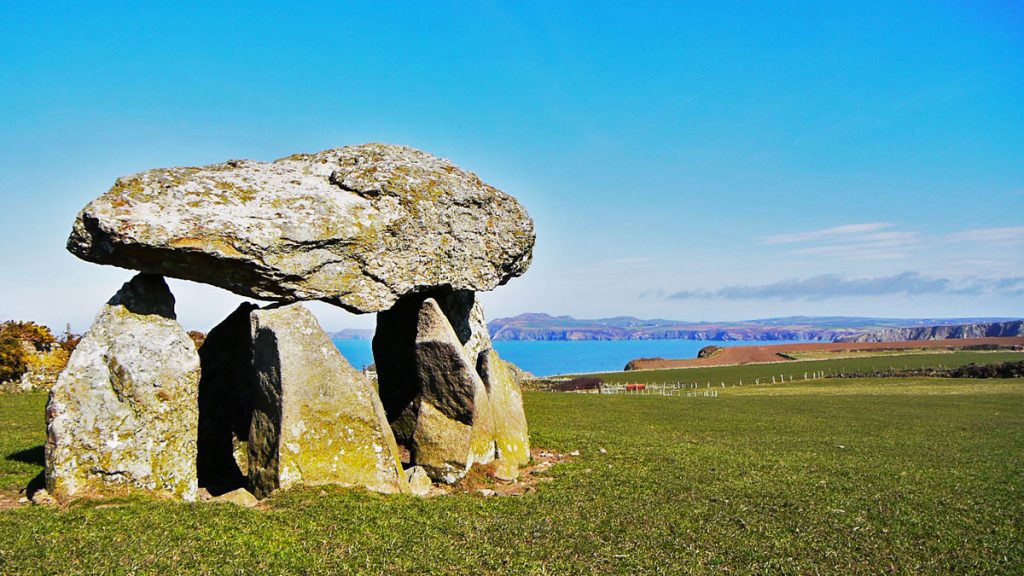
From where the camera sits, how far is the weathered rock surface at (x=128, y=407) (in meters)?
10.5

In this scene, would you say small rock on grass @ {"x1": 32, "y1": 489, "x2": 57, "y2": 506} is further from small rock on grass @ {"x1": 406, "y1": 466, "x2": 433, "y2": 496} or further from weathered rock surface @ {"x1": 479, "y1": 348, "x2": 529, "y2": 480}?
weathered rock surface @ {"x1": 479, "y1": 348, "x2": 529, "y2": 480}

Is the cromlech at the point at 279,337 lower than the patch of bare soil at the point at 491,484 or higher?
higher

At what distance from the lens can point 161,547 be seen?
8.17 meters

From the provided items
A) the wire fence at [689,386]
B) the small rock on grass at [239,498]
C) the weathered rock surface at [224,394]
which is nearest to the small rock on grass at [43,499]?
the small rock on grass at [239,498]

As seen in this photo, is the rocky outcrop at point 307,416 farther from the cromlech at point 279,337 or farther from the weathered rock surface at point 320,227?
the weathered rock surface at point 320,227

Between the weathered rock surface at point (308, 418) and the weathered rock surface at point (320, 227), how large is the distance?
98cm

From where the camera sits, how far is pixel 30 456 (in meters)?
14.4

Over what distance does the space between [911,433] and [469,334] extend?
1497cm

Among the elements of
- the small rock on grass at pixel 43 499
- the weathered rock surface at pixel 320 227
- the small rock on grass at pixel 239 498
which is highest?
the weathered rock surface at pixel 320 227

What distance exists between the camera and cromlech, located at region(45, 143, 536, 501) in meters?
11.0

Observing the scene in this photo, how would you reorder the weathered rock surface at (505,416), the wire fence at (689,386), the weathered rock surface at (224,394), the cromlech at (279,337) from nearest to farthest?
1. the cromlech at (279,337)
2. the weathered rock surface at (224,394)
3. the weathered rock surface at (505,416)
4. the wire fence at (689,386)

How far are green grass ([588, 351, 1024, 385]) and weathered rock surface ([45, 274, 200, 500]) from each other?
5316 centimetres

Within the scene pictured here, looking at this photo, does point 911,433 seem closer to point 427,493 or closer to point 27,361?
point 427,493

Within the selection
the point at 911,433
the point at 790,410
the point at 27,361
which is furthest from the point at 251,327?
the point at 790,410
